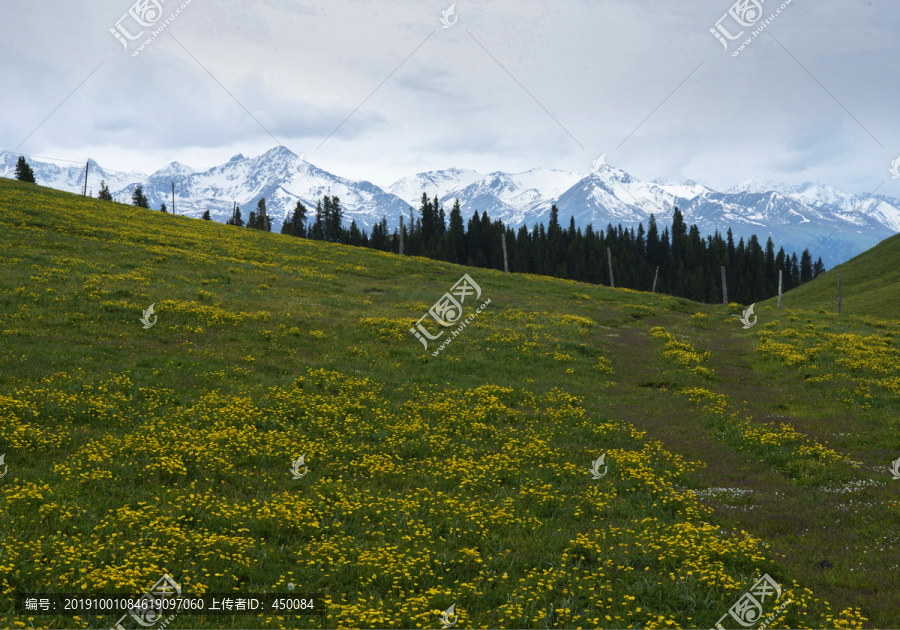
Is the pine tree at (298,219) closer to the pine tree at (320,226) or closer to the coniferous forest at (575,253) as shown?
the coniferous forest at (575,253)

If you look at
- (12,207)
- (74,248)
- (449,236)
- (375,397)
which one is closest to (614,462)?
(375,397)

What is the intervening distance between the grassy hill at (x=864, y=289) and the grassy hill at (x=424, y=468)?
39.0 meters

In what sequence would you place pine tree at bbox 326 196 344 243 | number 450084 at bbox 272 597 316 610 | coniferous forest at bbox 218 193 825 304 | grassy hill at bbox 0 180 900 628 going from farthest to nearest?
pine tree at bbox 326 196 344 243 < coniferous forest at bbox 218 193 825 304 < grassy hill at bbox 0 180 900 628 < number 450084 at bbox 272 597 316 610

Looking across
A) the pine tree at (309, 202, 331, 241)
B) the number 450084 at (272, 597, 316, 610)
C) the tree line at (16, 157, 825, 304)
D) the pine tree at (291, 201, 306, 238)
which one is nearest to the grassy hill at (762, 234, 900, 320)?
the tree line at (16, 157, 825, 304)

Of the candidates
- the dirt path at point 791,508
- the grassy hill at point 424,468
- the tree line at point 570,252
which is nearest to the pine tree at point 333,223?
the tree line at point 570,252

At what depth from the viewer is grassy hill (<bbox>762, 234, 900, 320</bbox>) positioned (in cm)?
5891

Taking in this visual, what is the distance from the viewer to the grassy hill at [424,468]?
790 centimetres

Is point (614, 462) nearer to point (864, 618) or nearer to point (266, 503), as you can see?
point (864, 618)

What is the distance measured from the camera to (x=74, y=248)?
34.8 meters

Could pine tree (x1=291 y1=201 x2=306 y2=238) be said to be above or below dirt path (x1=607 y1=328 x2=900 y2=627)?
above

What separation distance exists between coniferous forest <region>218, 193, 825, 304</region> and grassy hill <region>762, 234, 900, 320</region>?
32.6 meters

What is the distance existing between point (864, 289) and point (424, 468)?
83.2m

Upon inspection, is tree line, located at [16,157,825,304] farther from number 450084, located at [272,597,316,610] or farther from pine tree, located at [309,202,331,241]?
number 450084, located at [272,597,316,610]

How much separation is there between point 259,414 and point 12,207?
4274 centimetres
